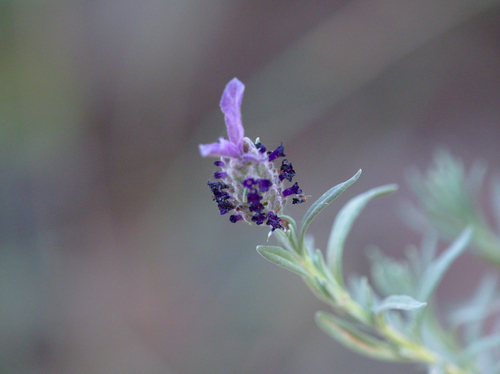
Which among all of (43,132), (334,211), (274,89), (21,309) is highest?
(43,132)

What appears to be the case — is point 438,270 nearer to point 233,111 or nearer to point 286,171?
point 286,171

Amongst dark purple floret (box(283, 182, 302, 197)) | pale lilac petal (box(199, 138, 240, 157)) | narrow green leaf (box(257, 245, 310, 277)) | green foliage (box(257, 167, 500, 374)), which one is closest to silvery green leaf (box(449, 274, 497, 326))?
green foliage (box(257, 167, 500, 374))

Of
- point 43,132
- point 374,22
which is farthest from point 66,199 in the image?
point 374,22

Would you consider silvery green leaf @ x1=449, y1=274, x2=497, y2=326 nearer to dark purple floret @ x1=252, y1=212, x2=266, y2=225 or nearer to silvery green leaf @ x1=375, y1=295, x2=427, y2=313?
silvery green leaf @ x1=375, y1=295, x2=427, y2=313

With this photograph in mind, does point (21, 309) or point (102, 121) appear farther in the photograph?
point (102, 121)

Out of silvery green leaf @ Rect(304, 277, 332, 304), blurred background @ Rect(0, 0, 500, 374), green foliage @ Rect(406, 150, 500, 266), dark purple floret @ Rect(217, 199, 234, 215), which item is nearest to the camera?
dark purple floret @ Rect(217, 199, 234, 215)

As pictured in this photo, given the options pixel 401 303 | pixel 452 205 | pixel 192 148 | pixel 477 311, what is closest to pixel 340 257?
pixel 401 303

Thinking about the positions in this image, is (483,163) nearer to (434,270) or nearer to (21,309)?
(434,270)
